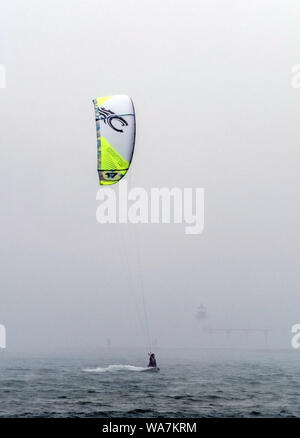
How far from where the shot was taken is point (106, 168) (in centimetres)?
3566

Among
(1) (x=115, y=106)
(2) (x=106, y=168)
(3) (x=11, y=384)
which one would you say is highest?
(1) (x=115, y=106)

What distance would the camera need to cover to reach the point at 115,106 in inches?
1403

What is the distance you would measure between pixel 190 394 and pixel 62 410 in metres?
13.7

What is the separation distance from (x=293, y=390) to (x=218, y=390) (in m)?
6.06

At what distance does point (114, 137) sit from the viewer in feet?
116

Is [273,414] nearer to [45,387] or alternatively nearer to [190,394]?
[190,394]

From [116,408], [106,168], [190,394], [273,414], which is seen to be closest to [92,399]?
[116,408]

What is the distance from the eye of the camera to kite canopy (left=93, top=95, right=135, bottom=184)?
35.4 metres

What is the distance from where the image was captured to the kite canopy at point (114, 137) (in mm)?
35375

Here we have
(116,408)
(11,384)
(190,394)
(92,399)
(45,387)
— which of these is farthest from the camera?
(11,384)
